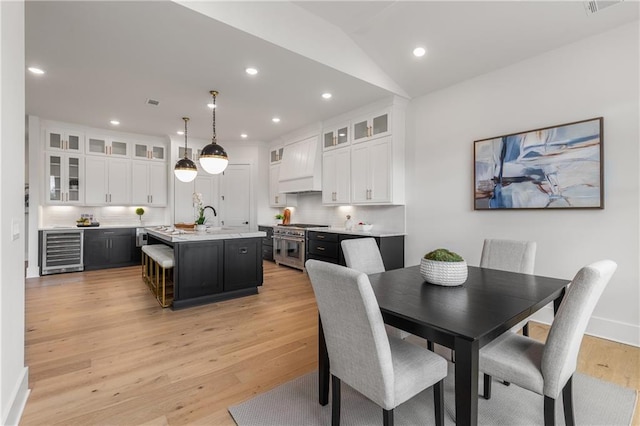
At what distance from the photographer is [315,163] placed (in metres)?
5.79

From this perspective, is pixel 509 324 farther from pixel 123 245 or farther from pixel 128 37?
pixel 123 245

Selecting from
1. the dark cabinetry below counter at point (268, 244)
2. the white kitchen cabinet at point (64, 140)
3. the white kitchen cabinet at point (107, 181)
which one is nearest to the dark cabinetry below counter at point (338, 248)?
the dark cabinetry below counter at point (268, 244)

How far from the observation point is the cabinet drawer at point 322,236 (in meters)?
5.02

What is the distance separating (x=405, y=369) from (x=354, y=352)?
0.26 metres

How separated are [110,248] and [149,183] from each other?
1595 mm

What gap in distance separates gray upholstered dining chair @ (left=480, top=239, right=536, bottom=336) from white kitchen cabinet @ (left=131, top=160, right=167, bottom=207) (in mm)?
6664

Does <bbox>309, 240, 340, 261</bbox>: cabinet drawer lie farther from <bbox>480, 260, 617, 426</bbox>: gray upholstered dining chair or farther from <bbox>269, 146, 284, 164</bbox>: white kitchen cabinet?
<bbox>480, 260, 617, 426</bbox>: gray upholstered dining chair

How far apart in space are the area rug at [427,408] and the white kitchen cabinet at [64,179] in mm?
6139

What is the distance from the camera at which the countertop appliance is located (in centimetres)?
545

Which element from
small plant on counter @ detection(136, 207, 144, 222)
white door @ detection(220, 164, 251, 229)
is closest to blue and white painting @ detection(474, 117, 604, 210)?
white door @ detection(220, 164, 251, 229)

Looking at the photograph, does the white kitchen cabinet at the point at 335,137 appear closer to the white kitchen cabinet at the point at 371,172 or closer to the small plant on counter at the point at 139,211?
the white kitchen cabinet at the point at 371,172

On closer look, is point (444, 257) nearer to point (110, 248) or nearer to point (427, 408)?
point (427, 408)

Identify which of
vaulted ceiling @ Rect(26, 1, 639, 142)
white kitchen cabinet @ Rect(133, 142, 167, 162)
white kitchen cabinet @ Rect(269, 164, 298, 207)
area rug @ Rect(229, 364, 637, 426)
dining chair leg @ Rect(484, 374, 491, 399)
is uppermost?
vaulted ceiling @ Rect(26, 1, 639, 142)

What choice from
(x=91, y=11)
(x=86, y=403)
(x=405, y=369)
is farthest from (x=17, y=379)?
(x=91, y=11)
